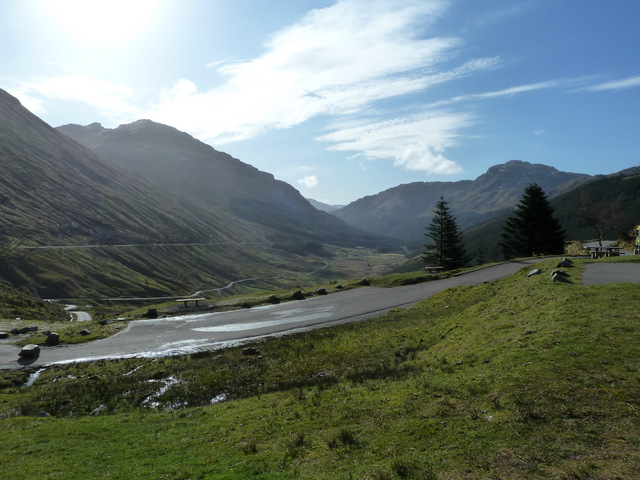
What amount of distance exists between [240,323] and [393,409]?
109ft

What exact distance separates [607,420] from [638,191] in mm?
244570

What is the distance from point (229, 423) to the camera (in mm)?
15875

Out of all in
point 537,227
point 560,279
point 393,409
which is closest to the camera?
point 393,409

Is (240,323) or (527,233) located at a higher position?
(527,233)

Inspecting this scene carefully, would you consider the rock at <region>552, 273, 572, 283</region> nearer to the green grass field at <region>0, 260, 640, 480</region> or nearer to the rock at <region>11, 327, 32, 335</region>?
the green grass field at <region>0, 260, 640, 480</region>

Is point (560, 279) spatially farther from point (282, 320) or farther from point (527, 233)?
point (527, 233)

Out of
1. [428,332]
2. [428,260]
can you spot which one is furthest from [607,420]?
[428,260]

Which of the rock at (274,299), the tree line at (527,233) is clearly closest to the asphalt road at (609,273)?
the rock at (274,299)

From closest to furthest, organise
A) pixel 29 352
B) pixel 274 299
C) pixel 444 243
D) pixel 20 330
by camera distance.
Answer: pixel 29 352, pixel 20 330, pixel 274 299, pixel 444 243

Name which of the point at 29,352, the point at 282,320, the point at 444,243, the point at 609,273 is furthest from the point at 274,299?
the point at 444,243

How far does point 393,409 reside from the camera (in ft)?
44.4

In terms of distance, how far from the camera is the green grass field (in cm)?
978

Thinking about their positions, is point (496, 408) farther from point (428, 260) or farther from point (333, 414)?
point (428, 260)

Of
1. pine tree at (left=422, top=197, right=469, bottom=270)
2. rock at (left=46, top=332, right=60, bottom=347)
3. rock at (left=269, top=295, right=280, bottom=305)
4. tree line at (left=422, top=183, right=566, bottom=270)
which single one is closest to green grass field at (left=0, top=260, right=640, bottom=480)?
rock at (left=46, top=332, right=60, bottom=347)
